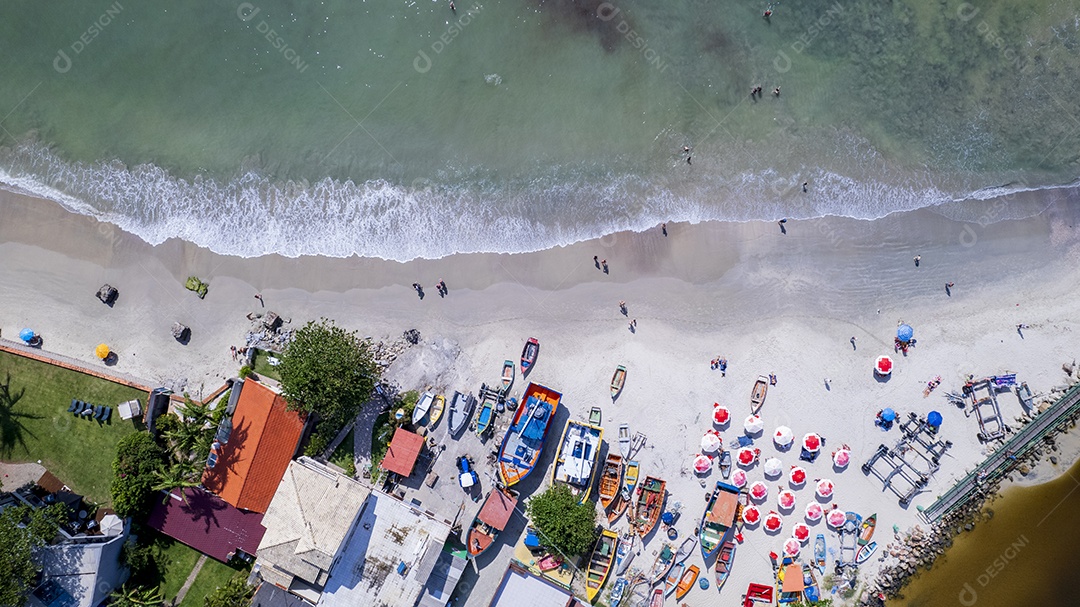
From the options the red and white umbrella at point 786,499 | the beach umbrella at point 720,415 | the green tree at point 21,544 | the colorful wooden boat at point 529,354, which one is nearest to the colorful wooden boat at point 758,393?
the beach umbrella at point 720,415

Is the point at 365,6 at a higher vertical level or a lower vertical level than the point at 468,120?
higher

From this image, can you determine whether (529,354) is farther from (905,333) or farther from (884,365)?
(905,333)

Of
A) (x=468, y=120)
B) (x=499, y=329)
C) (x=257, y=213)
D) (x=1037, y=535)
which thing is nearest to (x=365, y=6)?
(x=468, y=120)

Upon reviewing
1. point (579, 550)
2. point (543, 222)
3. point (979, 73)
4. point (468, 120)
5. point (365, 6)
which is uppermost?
Answer: point (979, 73)

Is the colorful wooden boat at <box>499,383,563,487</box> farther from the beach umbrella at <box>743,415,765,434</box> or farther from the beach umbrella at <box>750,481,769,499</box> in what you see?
the beach umbrella at <box>750,481,769,499</box>

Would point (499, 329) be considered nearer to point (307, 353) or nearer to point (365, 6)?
point (307, 353)

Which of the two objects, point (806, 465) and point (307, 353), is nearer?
point (307, 353)
